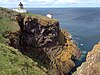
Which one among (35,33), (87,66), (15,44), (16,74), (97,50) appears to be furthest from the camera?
(35,33)

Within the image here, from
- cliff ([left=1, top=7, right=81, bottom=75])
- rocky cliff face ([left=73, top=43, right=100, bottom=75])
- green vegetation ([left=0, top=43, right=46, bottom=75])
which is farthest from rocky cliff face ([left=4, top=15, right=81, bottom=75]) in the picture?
rocky cliff face ([left=73, top=43, right=100, bottom=75])

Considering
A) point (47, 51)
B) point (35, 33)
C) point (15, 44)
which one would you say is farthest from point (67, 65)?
point (15, 44)

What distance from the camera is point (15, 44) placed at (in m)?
63.7

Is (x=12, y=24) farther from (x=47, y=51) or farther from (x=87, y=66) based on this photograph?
(x=87, y=66)

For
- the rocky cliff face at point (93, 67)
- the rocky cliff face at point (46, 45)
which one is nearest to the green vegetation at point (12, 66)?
the rocky cliff face at point (93, 67)

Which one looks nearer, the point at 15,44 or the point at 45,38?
the point at 15,44

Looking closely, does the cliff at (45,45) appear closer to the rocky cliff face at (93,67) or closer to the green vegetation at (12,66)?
the green vegetation at (12,66)

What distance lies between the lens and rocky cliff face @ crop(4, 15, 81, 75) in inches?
3241

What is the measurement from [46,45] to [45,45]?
0.57 metres

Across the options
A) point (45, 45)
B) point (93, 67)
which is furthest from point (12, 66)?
point (45, 45)

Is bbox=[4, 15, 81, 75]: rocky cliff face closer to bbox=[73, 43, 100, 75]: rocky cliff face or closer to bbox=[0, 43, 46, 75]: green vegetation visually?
bbox=[0, 43, 46, 75]: green vegetation

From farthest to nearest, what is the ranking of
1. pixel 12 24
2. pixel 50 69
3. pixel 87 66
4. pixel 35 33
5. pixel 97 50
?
1. pixel 35 33
2. pixel 50 69
3. pixel 12 24
4. pixel 97 50
5. pixel 87 66

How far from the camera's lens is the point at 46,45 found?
91.4 metres

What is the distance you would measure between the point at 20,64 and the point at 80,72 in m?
7.79
